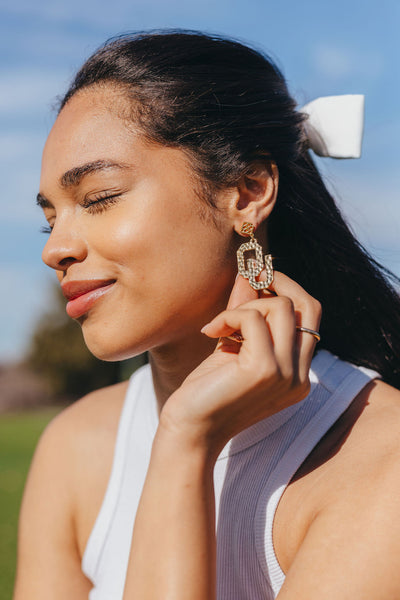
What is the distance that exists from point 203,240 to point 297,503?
1.00m

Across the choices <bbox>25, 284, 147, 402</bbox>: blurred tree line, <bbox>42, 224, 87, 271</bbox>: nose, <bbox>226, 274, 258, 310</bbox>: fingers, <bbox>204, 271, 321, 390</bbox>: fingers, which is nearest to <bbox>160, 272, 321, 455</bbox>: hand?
<bbox>204, 271, 321, 390</bbox>: fingers

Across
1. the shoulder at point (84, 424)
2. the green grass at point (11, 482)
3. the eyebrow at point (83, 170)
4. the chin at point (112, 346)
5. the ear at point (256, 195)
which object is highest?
the eyebrow at point (83, 170)

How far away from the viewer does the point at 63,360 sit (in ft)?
128

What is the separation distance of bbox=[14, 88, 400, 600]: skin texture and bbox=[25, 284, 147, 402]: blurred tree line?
34626 millimetres

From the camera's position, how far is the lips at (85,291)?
2484 mm

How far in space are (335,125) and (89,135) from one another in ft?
4.05

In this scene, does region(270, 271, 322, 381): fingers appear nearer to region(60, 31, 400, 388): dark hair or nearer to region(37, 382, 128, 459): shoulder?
region(60, 31, 400, 388): dark hair

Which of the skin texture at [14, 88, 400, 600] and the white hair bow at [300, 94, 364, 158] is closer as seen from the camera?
the skin texture at [14, 88, 400, 600]

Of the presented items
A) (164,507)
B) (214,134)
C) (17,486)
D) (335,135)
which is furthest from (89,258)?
(17,486)

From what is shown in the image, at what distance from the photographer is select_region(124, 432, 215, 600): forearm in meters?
2.03

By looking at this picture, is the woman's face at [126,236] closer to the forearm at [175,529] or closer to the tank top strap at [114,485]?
the forearm at [175,529]

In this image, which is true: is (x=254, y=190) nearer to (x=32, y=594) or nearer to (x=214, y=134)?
(x=214, y=134)

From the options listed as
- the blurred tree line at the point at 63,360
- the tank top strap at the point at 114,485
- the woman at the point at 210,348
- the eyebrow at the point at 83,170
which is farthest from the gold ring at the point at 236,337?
the blurred tree line at the point at 63,360

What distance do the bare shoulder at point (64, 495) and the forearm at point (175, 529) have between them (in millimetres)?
925
